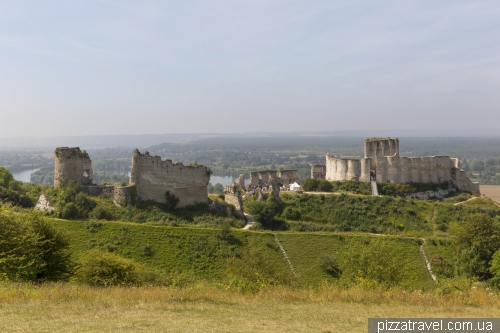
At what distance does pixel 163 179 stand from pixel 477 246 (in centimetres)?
2357

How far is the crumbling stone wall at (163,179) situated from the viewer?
3406 centimetres

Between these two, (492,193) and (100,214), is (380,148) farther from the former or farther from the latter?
(492,193)

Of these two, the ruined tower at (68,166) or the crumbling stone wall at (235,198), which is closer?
the ruined tower at (68,166)

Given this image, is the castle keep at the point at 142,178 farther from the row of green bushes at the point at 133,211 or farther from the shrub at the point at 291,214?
the shrub at the point at 291,214

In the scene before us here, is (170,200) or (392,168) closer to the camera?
(170,200)

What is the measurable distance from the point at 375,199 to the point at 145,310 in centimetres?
3223

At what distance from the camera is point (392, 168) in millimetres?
46844

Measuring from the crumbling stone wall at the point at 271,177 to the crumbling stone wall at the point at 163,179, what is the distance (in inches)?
429

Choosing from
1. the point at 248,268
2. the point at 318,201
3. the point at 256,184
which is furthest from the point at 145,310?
the point at 256,184

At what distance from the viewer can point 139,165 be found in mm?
34000

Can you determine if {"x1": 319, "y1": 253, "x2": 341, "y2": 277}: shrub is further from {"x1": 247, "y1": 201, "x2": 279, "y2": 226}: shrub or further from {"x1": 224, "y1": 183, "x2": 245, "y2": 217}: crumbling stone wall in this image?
{"x1": 224, "y1": 183, "x2": 245, "y2": 217}: crumbling stone wall

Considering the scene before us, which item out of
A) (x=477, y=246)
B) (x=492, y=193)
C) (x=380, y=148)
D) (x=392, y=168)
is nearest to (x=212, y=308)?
(x=477, y=246)

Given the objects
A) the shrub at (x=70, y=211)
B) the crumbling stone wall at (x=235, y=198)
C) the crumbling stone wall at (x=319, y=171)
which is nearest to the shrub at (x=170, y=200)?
the crumbling stone wall at (x=235, y=198)

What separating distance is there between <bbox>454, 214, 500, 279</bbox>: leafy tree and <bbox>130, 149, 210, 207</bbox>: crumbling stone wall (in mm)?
20406
